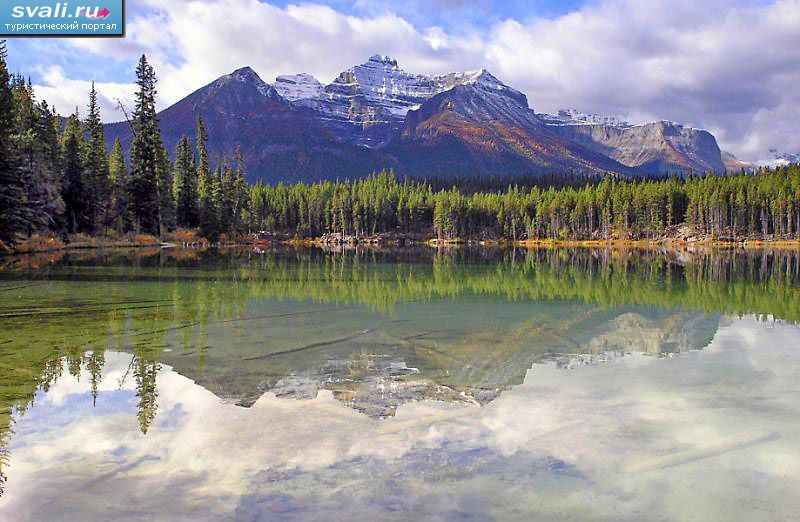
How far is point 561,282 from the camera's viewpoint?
37.4 m

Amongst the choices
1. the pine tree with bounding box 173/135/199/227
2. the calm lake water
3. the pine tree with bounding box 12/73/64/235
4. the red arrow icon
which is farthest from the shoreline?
the calm lake water

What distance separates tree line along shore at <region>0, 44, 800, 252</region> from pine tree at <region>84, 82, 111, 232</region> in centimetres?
15

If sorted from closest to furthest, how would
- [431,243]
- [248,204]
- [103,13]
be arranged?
[103,13] → [248,204] → [431,243]

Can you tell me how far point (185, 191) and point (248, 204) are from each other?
34.3 m

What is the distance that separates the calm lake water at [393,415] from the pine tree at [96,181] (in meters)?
59.7

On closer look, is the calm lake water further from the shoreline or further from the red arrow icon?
the shoreline

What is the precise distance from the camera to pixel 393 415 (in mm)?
10359

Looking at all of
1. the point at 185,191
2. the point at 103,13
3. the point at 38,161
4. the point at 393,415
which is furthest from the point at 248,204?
the point at 393,415

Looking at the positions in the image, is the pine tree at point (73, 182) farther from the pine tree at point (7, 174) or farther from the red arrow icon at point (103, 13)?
the red arrow icon at point (103, 13)

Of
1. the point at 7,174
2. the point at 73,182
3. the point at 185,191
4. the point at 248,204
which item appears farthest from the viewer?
the point at 248,204

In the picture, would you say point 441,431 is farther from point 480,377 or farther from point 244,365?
point 244,365

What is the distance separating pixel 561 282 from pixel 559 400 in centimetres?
2694

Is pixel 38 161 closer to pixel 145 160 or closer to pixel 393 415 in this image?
pixel 145 160

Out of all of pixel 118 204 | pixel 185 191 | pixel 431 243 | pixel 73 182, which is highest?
pixel 185 191
